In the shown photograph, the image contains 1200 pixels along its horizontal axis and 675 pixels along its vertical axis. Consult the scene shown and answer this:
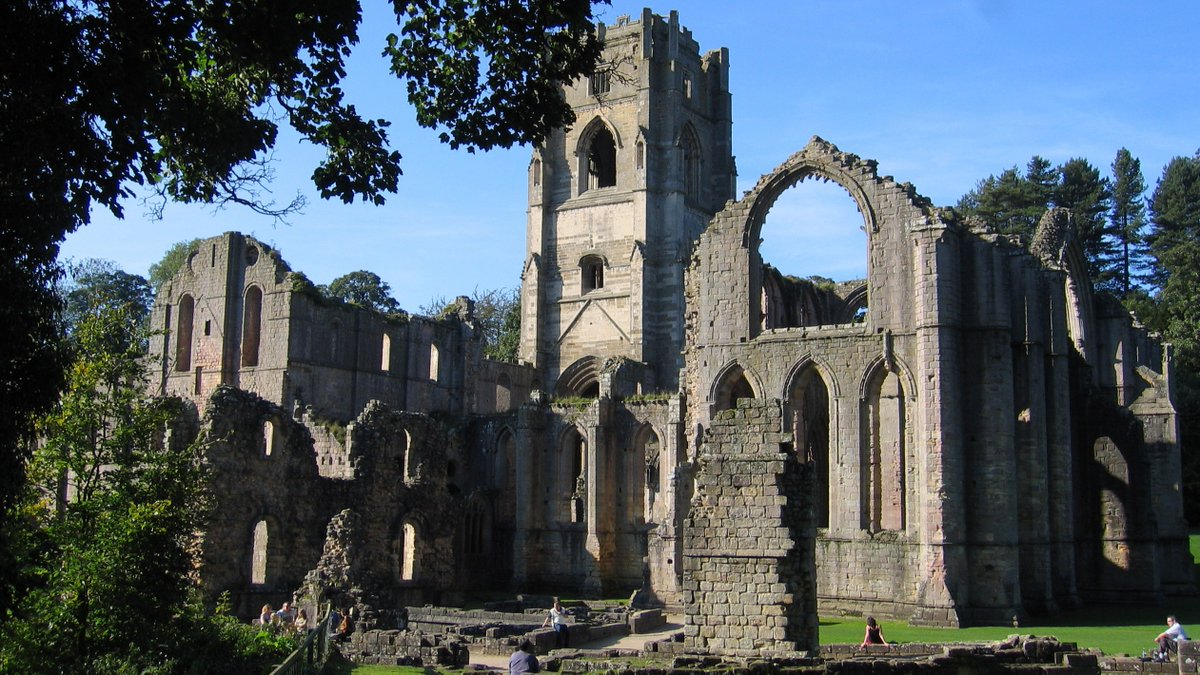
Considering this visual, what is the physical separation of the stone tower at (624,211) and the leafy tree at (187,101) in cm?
3917

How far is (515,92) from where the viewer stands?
12297 mm

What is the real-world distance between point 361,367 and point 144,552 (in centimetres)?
3035

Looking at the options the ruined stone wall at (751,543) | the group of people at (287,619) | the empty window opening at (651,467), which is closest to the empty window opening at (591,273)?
the empty window opening at (651,467)

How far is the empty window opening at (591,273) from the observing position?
5506 centimetres

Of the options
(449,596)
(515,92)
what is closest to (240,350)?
(449,596)

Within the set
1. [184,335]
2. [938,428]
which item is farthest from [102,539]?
[184,335]

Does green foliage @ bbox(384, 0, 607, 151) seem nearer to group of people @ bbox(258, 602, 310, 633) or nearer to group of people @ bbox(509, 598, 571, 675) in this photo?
group of people @ bbox(509, 598, 571, 675)

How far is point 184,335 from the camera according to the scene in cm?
4519

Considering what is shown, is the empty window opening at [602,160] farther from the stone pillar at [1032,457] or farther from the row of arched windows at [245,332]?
the stone pillar at [1032,457]

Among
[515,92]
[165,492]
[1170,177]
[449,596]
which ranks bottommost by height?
[449,596]

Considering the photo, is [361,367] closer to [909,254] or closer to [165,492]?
[909,254]

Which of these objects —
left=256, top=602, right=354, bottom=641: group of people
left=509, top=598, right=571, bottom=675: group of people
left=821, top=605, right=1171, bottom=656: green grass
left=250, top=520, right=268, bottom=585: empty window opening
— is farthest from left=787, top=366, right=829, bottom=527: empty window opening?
left=250, top=520, right=268, bottom=585: empty window opening

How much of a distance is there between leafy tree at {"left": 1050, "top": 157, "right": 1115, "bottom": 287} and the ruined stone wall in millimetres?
55564

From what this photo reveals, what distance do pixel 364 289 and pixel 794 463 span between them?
184 feet
